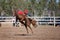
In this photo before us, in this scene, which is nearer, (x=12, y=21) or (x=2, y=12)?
(x=12, y=21)

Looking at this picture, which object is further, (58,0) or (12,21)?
(58,0)

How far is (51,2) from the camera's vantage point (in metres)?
39.1

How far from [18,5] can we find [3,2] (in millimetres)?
2448

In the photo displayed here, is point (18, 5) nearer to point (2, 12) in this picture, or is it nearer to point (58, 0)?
point (2, 12)

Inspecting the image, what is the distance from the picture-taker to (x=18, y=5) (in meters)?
37.5

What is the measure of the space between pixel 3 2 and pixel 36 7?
5.42 m

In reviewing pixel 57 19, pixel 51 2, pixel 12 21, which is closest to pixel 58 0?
pixel 51 2

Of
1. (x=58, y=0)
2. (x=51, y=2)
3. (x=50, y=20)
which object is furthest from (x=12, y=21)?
(x=58, y=0)

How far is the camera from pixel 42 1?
128ft

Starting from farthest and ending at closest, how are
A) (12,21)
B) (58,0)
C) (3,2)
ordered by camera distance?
(58,0) → (3,2) → (12,21)

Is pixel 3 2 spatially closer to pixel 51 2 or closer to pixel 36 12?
pixel 36 12

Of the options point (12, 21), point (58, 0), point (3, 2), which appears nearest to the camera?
point (12, 21)

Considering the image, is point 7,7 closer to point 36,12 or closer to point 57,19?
point 36,12

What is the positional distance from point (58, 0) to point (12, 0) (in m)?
8.98
